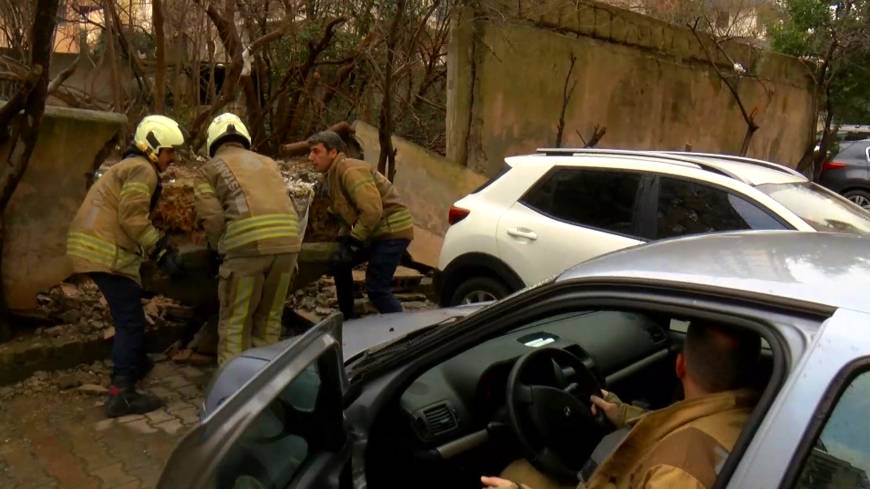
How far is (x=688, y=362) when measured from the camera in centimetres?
195

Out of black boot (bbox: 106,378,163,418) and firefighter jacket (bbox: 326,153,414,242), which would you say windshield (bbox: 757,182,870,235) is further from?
black boot (bbox: 106,378,163,418)

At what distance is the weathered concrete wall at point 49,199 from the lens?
5.30 m

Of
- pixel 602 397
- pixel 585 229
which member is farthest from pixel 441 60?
pixel 602 397

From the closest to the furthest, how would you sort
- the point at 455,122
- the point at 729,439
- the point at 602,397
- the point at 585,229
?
1. the point at 729,439
2. the point at 602,397
3. the point at 585,229
4. the point at 455,122

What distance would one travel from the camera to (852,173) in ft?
44.8

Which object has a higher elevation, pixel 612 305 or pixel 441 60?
pixel 441 60

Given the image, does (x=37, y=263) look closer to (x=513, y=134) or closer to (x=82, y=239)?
(x=82, y=239)

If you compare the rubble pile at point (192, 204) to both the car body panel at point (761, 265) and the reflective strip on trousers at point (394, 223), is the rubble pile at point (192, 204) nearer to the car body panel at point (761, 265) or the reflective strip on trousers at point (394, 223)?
the reflective strip on trousers at point (394, 223)

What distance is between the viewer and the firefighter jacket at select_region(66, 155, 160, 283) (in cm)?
450

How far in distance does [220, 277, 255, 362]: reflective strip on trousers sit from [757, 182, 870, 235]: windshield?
10.7ft

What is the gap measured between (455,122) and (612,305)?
7.51 metres

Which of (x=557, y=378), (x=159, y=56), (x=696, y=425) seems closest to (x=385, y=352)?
(x=557, y=378)

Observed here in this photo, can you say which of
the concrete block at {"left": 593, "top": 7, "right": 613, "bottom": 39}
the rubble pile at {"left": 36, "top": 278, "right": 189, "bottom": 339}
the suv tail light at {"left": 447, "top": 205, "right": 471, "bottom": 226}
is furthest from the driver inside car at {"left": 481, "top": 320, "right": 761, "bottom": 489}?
the concrete block at {"left": 593, "top": 7, "right": 613, "bottom": 39}

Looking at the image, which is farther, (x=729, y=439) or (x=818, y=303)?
(x=729, y=439)
